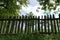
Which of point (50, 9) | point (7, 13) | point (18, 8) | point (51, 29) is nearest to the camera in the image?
point (51, 29)

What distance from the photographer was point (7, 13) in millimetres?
18891

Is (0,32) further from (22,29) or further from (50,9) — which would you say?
(50,9)

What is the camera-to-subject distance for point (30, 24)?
1248 centimetres

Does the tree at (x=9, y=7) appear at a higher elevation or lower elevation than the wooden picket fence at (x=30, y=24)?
higher

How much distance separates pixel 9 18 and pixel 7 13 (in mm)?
6245

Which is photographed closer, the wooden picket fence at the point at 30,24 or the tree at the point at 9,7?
the wooden picket fence at the point at 30,24

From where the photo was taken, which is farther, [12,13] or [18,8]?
[18,8]

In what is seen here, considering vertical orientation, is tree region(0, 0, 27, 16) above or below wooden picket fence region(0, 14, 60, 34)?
above

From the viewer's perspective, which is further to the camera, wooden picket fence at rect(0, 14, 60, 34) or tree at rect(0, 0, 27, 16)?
tree at rect(0, 0, 27, 16)

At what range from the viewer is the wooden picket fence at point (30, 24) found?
12305 millimetres

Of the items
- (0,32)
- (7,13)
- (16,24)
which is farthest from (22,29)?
(7,13)

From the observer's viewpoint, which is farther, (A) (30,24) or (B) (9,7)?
(B) (9,7)

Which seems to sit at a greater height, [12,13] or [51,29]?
[12,13]

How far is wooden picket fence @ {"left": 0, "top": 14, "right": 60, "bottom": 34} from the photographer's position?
12.3 m
